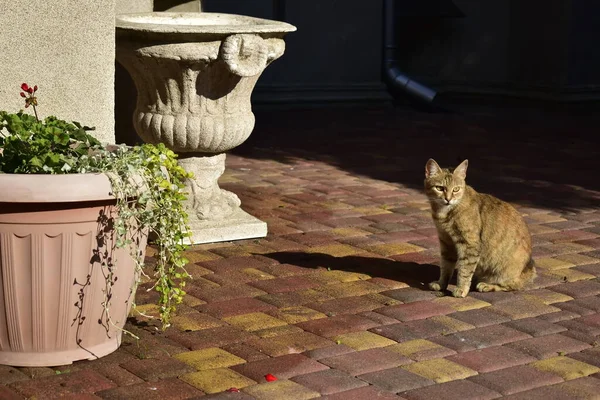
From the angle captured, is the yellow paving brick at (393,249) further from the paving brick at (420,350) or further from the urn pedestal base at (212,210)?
the paving brick at (420,350)

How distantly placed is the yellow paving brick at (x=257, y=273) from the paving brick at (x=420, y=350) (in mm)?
1295

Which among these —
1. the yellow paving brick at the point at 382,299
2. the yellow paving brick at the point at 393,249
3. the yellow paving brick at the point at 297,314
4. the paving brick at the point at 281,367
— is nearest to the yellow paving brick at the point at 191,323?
the yellow paving brick at the point at 297,314

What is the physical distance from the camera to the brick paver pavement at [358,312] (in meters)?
4.35

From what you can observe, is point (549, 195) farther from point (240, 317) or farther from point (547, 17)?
point (547, 17)

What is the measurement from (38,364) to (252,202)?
3.63m

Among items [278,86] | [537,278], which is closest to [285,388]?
[537,278]

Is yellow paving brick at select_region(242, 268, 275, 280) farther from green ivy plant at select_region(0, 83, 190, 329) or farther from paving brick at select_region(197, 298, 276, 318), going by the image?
green ivy plant at select_region(0, 83, 190, 329)

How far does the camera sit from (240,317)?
523cm

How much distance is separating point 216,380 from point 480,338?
1378mm

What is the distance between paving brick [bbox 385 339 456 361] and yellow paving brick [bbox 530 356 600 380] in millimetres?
416

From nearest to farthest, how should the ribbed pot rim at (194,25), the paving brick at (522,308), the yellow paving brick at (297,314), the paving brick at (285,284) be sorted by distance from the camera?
the yellow paving brick at (297,314) < the paving brick at (522,308) < the paving brick at (285,284) < the ribbed pot rim at (194,25)

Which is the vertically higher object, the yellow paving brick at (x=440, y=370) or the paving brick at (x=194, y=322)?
the yellow paving brick at (x=440, y=370)

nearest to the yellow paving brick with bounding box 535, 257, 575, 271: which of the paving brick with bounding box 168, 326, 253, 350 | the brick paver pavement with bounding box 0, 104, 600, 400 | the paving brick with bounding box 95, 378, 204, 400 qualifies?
the brick paver pavement with bounding box 0, 104, 600, 400

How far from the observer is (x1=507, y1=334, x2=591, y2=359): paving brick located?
4.79m
